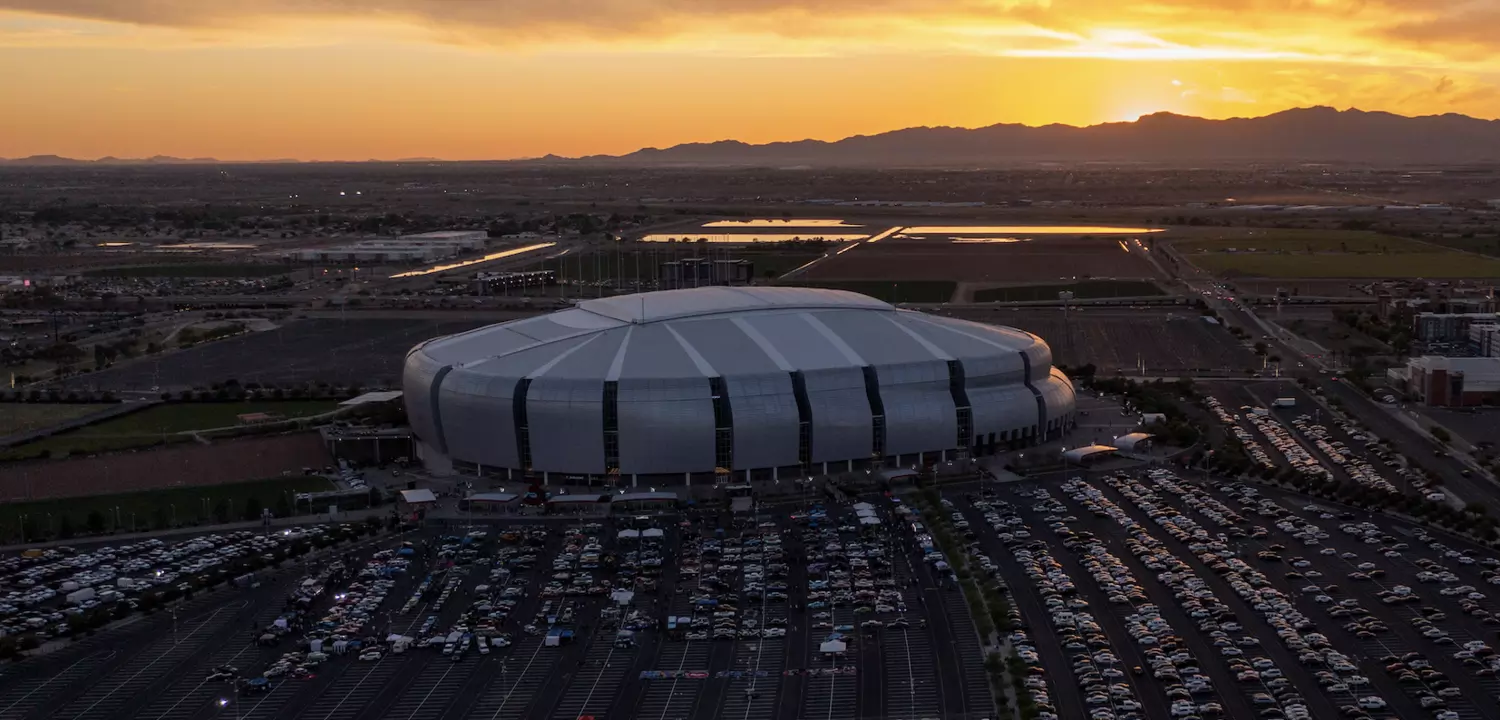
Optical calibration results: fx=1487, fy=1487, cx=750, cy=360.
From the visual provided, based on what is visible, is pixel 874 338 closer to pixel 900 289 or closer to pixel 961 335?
pixel 961 335

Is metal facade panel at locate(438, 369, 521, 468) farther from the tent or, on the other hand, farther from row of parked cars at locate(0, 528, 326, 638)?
row of parked cars at locate(0, 528, 326, 638)

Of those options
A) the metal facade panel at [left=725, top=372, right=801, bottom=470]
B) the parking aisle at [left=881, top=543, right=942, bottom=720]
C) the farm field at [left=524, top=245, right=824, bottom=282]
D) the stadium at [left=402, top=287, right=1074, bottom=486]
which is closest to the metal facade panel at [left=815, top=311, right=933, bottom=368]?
the stadium at [left=402, top=287, right=1074, bottom=486]

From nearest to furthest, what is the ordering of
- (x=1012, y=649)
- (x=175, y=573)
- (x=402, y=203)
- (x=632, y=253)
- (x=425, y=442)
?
(x=1012, y=649) → (x=175, y=573) → (x=425, y=442) → (x=632, y=253) → (x=402, y=203)

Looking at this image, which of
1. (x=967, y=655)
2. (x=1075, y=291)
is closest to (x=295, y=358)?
(x=1075, y=291)

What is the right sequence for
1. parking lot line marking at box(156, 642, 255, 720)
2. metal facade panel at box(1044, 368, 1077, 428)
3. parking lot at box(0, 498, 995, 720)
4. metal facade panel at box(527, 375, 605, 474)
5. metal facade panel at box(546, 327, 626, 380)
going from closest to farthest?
parking lot line marking at box(156, 642, 255, 720), parking lot at box(0, 498, 995, 720), metal facade panel at box(527, 375, 605, 474), metal facade panel at box(546, 327, 626, 380), metal facade panel at box(1044, 368, 1077, 428)

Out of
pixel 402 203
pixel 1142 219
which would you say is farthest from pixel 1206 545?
pixel 402 203

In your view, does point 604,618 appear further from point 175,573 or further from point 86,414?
point 86,414

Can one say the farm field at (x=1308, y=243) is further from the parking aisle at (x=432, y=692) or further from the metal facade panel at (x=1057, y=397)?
the parking aisle at (x=432, y=692)

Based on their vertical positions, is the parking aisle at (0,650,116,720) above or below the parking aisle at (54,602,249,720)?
below
